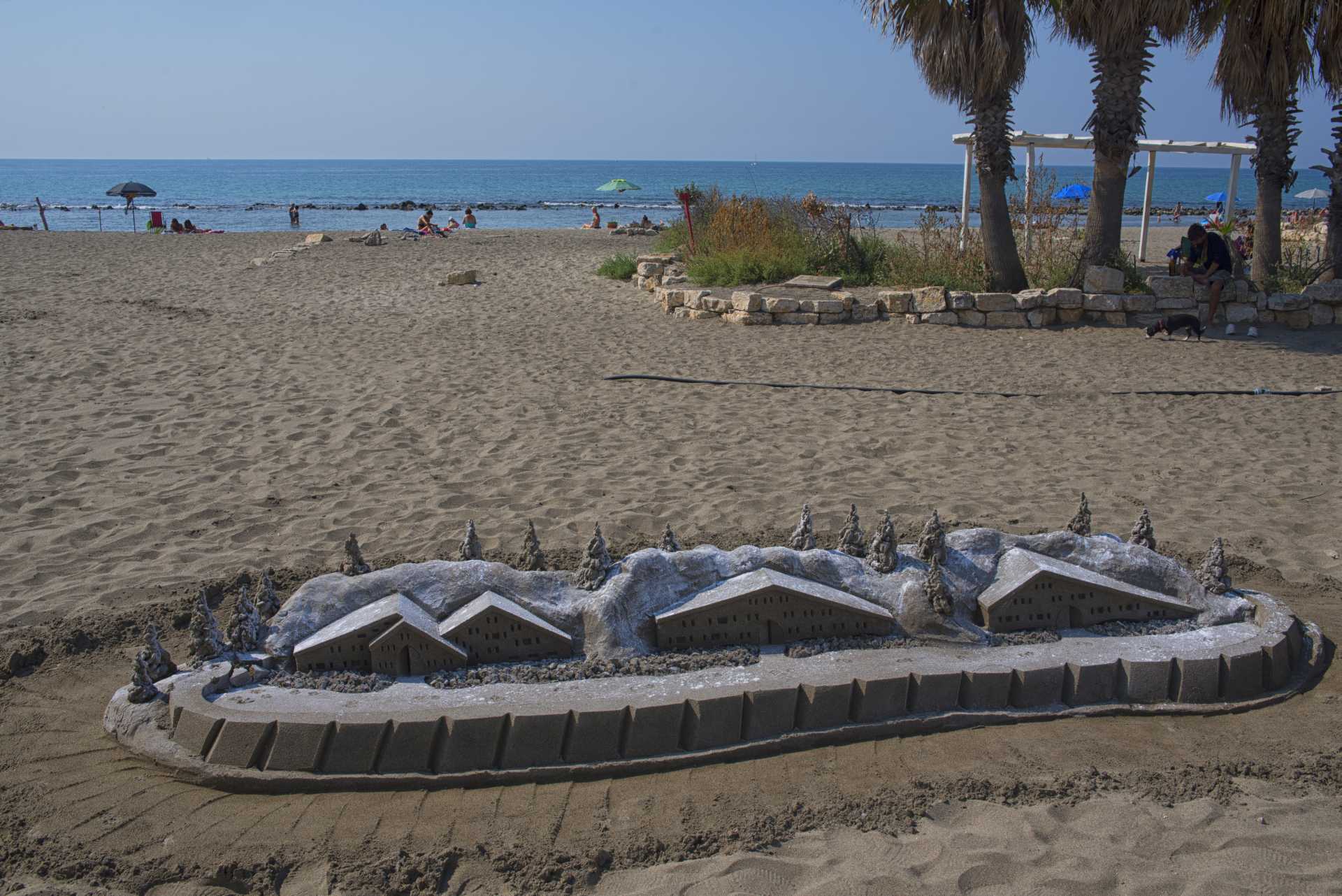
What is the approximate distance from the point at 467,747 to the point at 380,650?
603 mm

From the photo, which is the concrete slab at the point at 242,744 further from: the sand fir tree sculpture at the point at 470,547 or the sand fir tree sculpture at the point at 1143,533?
the sand fir tree sculpture at the point at 1143,533

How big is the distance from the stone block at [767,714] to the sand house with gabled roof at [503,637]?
2.44ft

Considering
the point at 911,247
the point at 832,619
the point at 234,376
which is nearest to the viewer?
the point at 832,619

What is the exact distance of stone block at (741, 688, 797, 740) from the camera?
10.4 ft

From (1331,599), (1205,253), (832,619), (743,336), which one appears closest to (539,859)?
(832,619)

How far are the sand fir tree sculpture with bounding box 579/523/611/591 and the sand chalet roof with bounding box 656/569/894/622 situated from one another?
11.5 inches

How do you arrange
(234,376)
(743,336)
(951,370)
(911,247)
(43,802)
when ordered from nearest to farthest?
1. (43,802)
2. (234,376)
3. (951,370)
4. (743,336)
5. (911,247)

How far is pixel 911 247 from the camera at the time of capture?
1491cm

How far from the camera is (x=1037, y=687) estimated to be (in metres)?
3.42

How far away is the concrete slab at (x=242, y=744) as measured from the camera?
298 cm

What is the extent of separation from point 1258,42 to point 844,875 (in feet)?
44.4

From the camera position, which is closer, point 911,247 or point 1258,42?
point 1258,42

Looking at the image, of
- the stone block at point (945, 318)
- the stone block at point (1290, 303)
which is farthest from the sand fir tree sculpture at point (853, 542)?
the stone block at point (1290, 303)

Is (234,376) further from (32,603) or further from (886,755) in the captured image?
(886,755)
